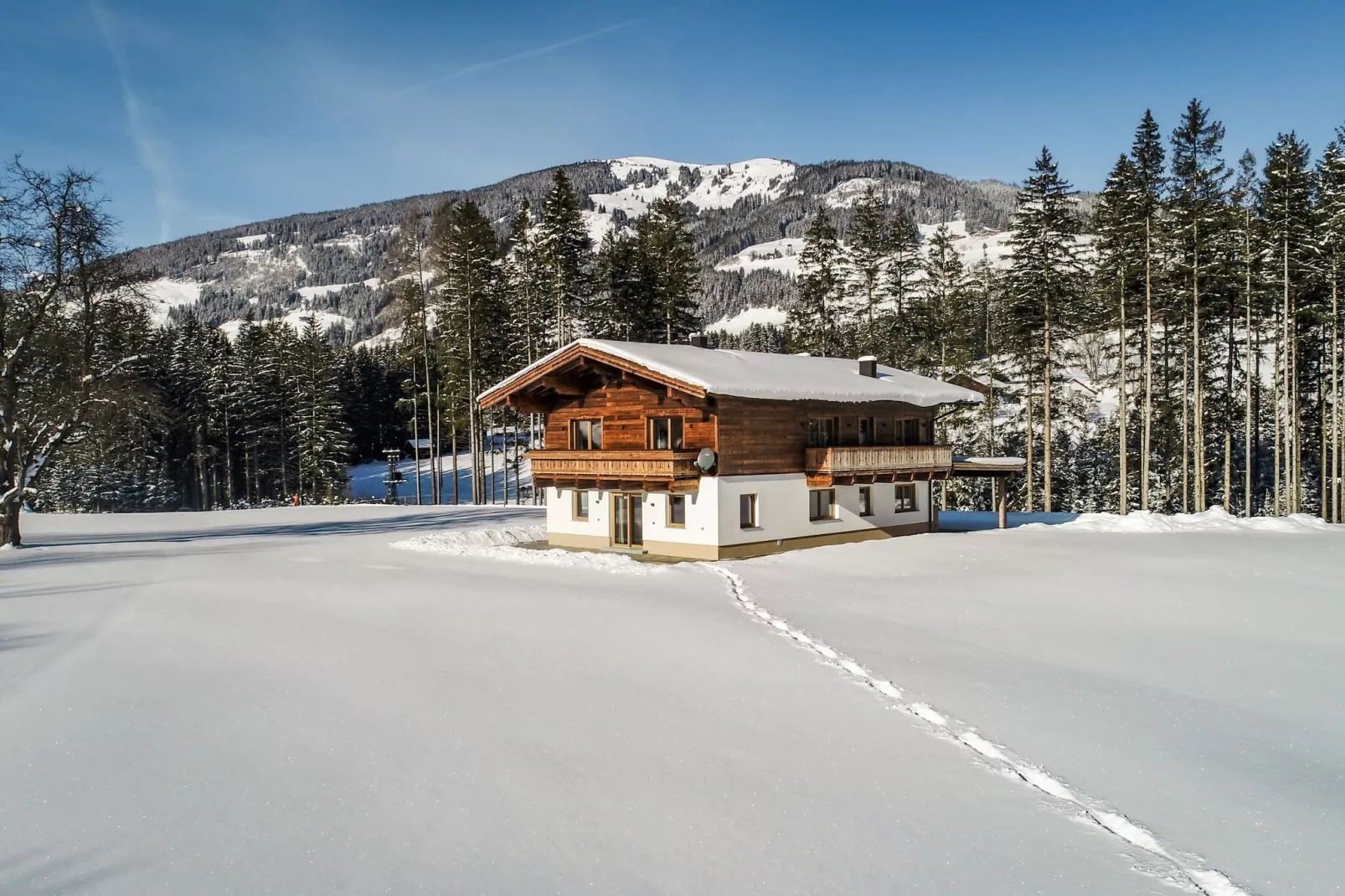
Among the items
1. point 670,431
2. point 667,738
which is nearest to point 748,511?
point 670,431

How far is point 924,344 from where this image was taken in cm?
4341

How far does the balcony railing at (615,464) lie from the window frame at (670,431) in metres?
0.99

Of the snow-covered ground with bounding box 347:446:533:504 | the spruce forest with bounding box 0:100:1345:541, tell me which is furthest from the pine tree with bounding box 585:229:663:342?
the snow-covered ground with bounding box 347:446:533:504

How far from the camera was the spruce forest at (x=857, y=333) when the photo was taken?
24.7 m

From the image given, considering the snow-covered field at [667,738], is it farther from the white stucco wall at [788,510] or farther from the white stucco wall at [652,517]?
the white stucco wall at [788,510]

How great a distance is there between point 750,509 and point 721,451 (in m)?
2.40

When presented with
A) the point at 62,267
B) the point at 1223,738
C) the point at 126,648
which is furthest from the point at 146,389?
the point at 1223,738

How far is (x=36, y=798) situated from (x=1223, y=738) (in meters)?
11.9

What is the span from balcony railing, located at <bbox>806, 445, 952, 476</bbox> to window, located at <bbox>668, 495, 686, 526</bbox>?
4568 mm

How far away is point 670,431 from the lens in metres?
25.1

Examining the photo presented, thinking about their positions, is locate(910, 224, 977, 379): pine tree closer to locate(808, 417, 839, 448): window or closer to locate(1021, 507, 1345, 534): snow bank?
locate(1021, 507, 1345, 534): snow bank

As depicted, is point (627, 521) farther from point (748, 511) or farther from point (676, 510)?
point (748, 511)

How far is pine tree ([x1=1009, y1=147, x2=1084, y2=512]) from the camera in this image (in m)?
33.0

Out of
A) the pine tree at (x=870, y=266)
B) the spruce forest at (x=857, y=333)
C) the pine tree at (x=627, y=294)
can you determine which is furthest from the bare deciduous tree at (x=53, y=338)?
the pine tree at (x=870, y=266)
